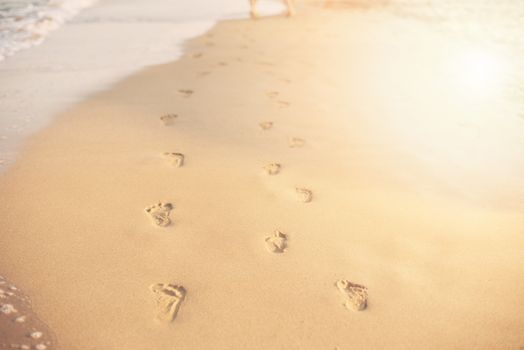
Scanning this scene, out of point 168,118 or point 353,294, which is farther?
point 168,118

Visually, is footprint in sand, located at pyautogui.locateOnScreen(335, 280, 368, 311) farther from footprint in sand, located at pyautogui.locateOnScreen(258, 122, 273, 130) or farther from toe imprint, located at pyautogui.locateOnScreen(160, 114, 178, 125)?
toe imprint, located at pyautogui.locateOnScreen(160, 114, 178, 125)

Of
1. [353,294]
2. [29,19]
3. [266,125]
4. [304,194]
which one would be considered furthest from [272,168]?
[29,19]

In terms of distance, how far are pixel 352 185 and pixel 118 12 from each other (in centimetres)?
672

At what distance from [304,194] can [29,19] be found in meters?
6.50

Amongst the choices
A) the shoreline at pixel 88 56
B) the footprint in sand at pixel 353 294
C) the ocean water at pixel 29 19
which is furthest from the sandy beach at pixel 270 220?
the ocean water at pixel 29 19

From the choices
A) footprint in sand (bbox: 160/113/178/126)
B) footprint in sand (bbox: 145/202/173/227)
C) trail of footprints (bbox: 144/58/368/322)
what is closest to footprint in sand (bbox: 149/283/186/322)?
trail of footprints (bbox: 144/58/368/322)

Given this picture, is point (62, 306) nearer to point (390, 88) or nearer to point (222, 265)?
point (222, 265)

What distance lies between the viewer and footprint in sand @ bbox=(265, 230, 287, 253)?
175cm

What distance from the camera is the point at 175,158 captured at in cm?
239

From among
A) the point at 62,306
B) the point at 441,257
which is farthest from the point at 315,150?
the point at 62,306

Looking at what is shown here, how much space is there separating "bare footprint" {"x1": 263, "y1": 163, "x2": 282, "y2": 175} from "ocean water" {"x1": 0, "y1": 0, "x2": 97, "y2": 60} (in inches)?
160

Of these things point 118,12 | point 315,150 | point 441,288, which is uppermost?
point 118,12

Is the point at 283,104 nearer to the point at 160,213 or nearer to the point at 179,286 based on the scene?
the point at 160,213

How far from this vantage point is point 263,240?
1.80 meters
